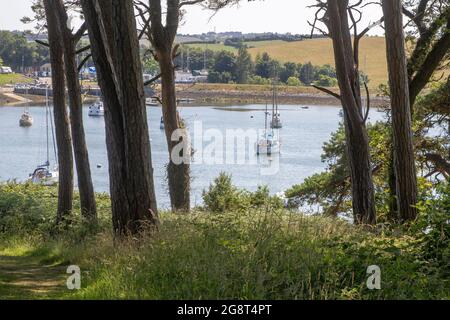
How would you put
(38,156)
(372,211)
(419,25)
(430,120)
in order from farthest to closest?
(38,156), (430,120), (419,25), (372,211)

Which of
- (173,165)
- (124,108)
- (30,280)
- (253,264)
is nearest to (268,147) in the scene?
(173,165)

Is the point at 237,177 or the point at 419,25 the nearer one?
the point at 419,25

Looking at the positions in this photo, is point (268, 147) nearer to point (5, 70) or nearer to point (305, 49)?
point (305, 49)

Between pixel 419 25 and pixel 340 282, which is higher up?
pixel 419 25

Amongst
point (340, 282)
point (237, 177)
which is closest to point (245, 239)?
point (340, 282)

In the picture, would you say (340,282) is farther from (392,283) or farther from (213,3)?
(213,3)

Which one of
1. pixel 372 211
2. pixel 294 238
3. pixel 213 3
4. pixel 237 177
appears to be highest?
pixel 213 3

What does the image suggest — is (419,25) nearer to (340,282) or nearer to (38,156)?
(340,282)

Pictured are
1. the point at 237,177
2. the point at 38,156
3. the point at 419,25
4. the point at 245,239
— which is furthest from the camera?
the point at 38,156

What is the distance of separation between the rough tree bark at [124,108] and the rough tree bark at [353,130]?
437 cm

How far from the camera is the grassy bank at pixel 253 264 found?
5.71 meters

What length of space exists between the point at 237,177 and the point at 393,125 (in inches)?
1464

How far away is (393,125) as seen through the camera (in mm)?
12938

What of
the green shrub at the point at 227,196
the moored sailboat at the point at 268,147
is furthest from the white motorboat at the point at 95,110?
the green shrub at the point at 227,196
